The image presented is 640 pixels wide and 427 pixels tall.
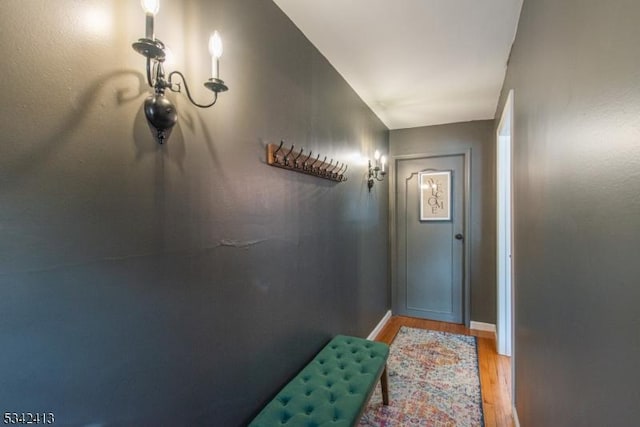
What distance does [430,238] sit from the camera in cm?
369

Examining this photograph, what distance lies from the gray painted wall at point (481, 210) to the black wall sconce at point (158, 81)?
319 centimetres

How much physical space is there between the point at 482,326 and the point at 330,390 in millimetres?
2647

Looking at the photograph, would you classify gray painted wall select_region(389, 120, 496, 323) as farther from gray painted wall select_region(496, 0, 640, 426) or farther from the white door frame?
gray painted wall select_region(496, 0, 640, 426)

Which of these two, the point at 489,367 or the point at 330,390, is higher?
the point at 330,390

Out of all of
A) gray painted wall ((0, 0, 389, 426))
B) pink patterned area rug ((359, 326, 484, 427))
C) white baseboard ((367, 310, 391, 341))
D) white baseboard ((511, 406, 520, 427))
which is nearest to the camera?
gray painted wall ((0, 0, 389, 426))

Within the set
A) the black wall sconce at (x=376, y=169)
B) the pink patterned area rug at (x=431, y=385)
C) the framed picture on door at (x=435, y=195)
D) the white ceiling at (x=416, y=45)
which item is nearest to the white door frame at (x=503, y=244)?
the pink patterned area rug at (x=431, y=385)

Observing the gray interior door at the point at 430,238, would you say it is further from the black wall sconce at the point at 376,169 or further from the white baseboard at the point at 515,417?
the white baseboard at the point at 515,417

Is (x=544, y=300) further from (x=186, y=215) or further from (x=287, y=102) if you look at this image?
(x=287, y=102)

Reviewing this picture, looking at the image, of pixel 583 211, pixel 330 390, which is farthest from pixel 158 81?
pixel 330 390

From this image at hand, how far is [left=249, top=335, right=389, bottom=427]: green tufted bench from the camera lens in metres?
1.30

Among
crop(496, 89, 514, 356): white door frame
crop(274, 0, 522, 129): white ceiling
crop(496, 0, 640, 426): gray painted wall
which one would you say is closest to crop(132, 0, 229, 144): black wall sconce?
crop(274, 0, 522, 129): white ceiling

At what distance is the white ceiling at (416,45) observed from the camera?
1.63m

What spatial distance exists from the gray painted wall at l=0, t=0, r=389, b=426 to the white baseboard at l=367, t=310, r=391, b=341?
4.77 feet

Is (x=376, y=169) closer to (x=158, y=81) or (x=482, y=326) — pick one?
(x=482, y=326)
